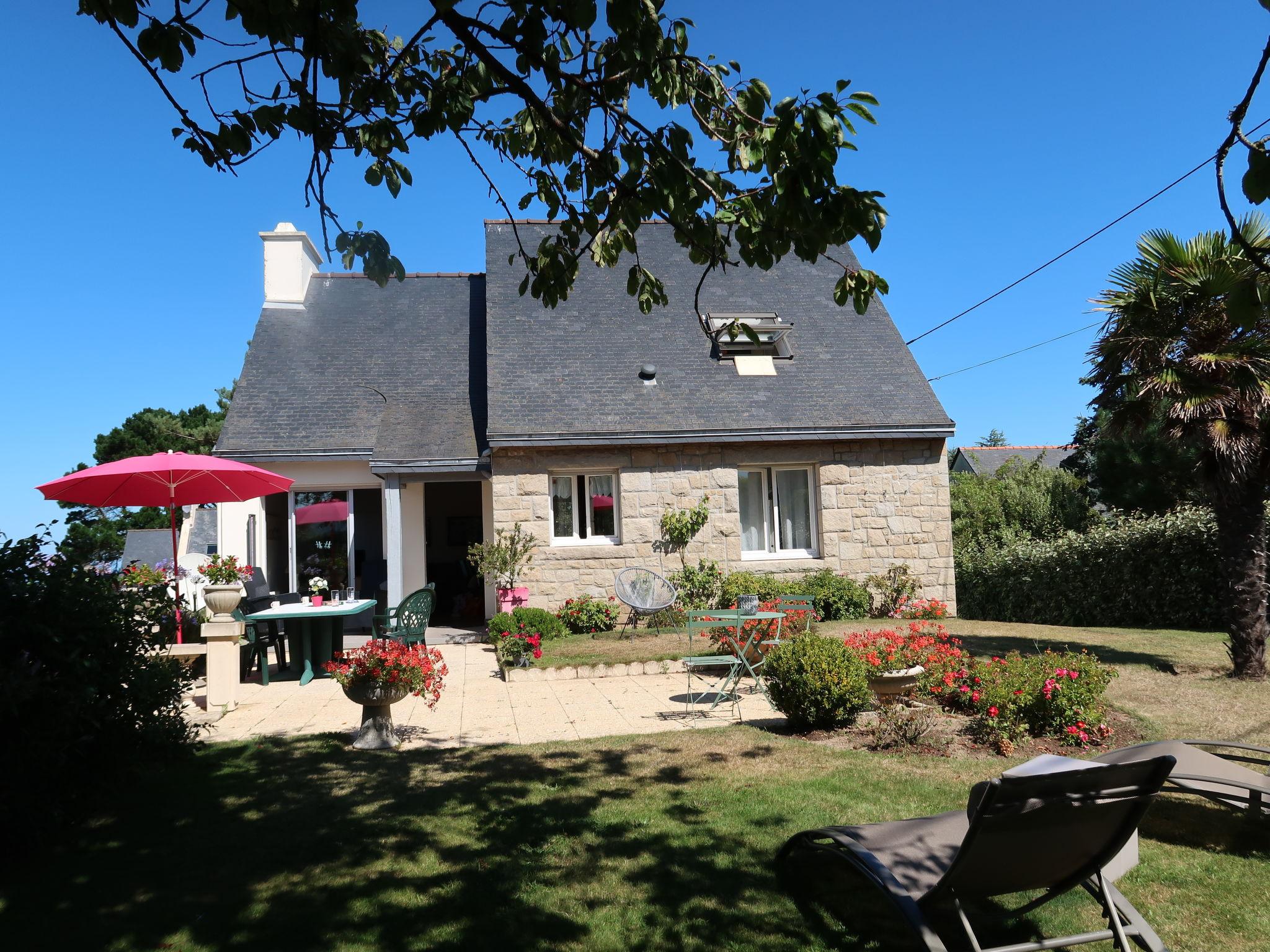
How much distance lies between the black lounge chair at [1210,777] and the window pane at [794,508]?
986 centimetres

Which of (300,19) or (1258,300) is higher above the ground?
(300,19)

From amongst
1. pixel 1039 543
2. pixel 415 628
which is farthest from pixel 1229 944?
pixel 1039 543

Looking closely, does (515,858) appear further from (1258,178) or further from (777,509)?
(777,509)

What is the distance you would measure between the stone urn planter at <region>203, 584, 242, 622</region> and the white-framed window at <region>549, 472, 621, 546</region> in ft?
18.2

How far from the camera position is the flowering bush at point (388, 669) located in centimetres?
651

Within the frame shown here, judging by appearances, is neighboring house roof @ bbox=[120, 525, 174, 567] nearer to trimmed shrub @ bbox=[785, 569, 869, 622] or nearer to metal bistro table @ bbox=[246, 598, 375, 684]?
metal bistro table @ bbox=[246, 598, 375, 684]

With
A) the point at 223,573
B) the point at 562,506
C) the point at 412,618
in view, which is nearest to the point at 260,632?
the point at 223,573

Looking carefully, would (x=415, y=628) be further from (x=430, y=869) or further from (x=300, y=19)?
(x=300, y=19)

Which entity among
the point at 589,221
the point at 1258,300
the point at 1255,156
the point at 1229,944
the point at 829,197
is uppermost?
the point at 589,221

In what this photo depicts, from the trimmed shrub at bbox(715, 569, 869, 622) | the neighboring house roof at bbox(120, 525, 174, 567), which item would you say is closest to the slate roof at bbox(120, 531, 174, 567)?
the neighboring house roof at bbox(120, 525, 174, 567)

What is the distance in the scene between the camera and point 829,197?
3.62 m

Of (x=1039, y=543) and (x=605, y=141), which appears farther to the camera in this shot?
(x=1039, y=543)

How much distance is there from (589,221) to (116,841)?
435 centimetres

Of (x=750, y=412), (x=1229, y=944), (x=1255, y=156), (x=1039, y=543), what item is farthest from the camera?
(x=1039, y=543)
